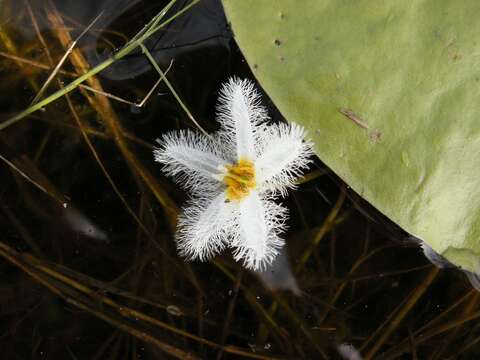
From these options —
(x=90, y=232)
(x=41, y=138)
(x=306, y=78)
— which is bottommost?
(x=90, y=232)

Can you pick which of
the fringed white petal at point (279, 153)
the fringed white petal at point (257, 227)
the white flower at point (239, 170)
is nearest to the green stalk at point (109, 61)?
the white flower at point (239, 170)

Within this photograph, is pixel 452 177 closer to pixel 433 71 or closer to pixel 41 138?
pixel 433 71

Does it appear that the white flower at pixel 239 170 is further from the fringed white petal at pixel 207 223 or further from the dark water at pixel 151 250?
the dark water at pixel 151 250

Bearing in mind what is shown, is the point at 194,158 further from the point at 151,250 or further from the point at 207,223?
the point at 151,250

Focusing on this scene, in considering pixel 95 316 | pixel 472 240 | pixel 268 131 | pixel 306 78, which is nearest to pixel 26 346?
pixel 95 316

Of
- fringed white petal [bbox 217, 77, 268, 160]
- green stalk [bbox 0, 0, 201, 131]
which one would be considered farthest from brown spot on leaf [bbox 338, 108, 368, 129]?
green stalk [bbox 0, 0, 201, 131]

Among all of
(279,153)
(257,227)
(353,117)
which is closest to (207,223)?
(257,227)

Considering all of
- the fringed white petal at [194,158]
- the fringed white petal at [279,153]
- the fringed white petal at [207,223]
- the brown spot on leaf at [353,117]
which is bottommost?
the fringed white petal at [207,223]
